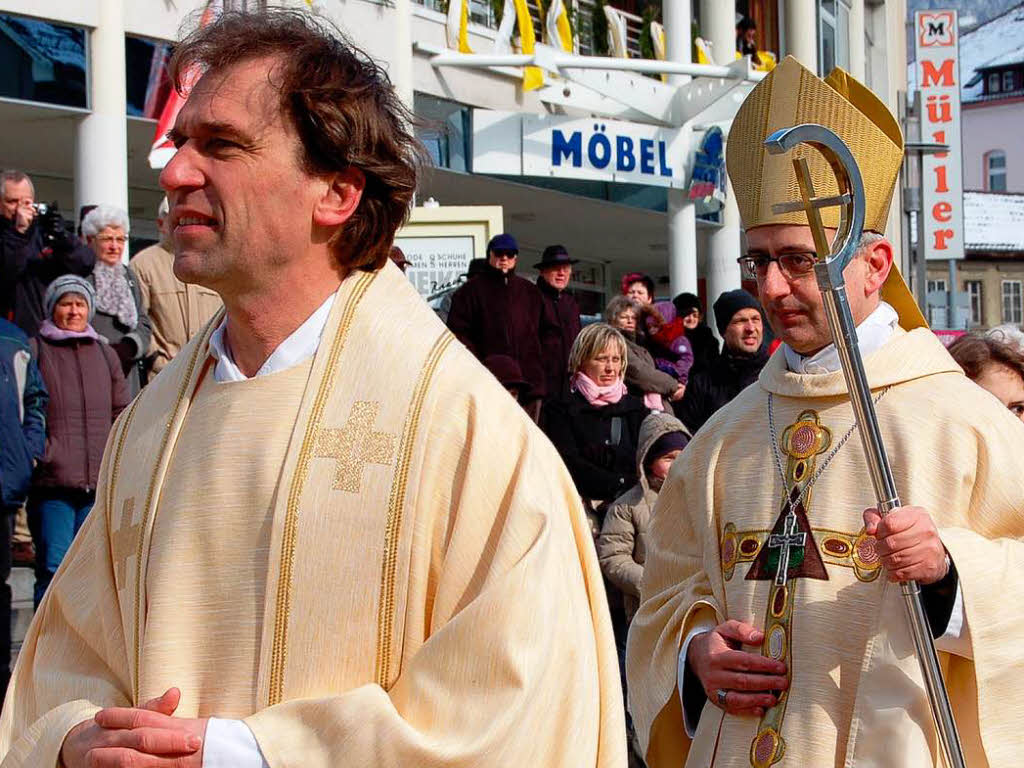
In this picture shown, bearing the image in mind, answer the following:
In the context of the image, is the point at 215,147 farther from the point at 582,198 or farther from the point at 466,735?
the point at 582,198

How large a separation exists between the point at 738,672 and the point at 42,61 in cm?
1156

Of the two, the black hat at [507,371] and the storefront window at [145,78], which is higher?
the storefront window at [145,78]

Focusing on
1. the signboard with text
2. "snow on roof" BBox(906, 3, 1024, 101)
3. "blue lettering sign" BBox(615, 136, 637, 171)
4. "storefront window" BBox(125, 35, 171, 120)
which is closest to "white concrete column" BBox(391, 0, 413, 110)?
"storefront window" BBox(125, 35, 171, 120)

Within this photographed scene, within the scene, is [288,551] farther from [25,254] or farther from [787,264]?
[25,254]

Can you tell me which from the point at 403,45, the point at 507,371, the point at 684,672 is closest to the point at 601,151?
the point at 403,45

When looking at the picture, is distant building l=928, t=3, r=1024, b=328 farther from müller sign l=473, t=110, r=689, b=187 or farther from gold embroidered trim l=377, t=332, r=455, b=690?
gold embroidered trim l=377, t=332, r=455, b=690

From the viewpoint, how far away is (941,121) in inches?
1353

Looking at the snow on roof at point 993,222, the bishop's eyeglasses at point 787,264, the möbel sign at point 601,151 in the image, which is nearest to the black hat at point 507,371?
the bishop's eyeglasses at point 787,264

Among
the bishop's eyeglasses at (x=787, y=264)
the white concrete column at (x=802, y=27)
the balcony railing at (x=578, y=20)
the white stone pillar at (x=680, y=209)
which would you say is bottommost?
the bishop's eyeglasses at (x=787, y=264)

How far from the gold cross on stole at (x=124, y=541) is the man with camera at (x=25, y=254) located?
536 cm

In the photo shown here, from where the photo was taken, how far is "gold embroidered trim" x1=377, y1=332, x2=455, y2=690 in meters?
2.67

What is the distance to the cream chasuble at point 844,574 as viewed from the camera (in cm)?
364

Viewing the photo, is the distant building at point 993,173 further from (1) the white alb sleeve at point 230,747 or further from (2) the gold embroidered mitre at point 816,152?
(1) the white alb sleeve at point 230,747

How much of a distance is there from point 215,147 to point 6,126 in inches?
508
